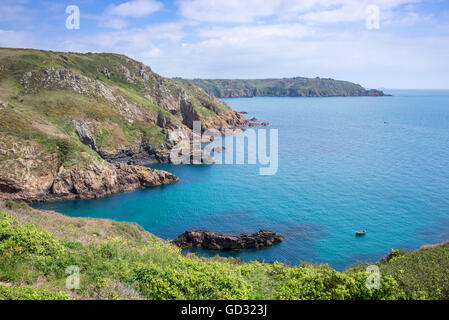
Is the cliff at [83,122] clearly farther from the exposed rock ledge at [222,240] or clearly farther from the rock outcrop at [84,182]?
the exposed rock ledge at [222,240]

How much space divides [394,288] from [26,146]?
74.8m

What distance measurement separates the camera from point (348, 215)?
5856cm

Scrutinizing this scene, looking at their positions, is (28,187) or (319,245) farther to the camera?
(28,187)

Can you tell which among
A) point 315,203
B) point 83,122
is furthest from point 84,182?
point 315,203

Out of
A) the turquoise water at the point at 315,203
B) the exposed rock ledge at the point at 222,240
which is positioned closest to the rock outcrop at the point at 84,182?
the turquoise water at the point at 315,203

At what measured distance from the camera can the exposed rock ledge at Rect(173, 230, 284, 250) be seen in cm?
4788

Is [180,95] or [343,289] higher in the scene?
[180,95]

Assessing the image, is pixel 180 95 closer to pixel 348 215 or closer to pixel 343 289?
pixel 348 215

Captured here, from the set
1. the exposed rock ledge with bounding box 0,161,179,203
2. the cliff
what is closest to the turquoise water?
the exposed rock ledge with bounding box 0,161,179,203

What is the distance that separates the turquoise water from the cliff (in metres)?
5.54

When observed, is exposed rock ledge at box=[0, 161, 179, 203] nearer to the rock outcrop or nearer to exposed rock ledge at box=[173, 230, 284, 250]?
the rock outcrop

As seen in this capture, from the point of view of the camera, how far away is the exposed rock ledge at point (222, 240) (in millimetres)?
47875
